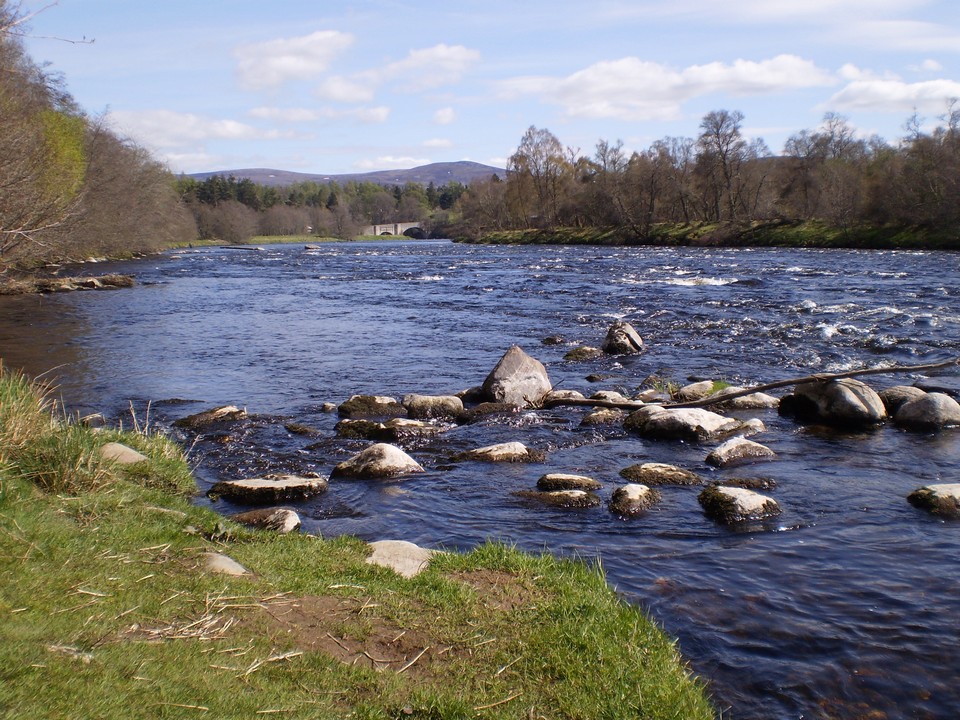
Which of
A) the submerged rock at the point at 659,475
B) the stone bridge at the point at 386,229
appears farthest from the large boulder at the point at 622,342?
the stone bridge at the point at 386,229

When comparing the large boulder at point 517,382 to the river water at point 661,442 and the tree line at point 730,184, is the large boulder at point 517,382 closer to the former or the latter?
the river water at point 661,442

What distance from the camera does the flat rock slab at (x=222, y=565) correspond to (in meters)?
5.56

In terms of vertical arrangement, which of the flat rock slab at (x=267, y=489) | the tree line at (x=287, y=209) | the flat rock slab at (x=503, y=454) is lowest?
the flat rock slab at (x=503, y=454)

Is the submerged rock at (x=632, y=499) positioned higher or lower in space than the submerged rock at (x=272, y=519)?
lower

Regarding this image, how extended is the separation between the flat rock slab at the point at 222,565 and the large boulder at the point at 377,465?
3942 mm

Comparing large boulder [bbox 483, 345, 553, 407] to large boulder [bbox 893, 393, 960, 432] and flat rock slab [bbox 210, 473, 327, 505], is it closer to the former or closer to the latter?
flat rock slab [bbox 210, 473, 327, 505]

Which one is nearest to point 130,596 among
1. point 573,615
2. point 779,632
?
point 573,615

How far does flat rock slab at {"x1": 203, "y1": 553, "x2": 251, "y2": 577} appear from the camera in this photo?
5562 mm

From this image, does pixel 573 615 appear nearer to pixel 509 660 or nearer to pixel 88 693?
pixel 509 660

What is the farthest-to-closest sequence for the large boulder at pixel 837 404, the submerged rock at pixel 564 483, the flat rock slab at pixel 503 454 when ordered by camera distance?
the large boulder at pixel 837 404 → the flat rock slab at pixel 503 454 → the submerged rock at pixel 564 483

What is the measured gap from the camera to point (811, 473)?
9875 millimetres

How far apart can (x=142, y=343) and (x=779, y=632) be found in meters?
19.9

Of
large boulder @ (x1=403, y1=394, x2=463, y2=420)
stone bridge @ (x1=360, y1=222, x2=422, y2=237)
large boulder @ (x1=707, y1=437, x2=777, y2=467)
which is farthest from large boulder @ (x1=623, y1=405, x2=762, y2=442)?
stone bridge @ (x1=360, y1=222, x2=422, y2=237)

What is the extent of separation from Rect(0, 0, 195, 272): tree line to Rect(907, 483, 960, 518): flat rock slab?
11.8 m
